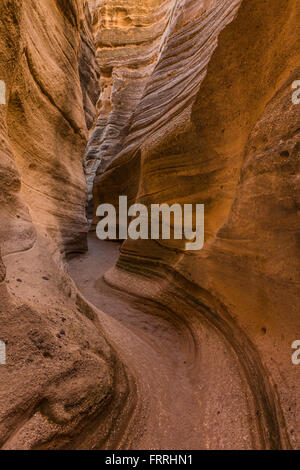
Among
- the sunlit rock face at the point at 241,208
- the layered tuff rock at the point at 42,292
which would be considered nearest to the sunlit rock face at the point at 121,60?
the layered tuff rock at the point at 42,292

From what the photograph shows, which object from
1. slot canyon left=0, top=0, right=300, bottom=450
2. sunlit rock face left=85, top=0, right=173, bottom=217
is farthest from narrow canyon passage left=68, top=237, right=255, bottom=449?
sunlit rock face left=85, top=0, right=173, bottom=217

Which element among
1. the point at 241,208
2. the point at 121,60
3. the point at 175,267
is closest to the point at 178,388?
the point at 175,267

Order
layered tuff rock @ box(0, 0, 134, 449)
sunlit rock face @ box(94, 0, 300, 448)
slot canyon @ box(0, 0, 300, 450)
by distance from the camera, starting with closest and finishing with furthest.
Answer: layered tuff rock @ box(0, 0, 134, 449)
slot canyon @ box(0, 0, 300, 450)
sunlit rock face @ box(94, 0, 300, 448)

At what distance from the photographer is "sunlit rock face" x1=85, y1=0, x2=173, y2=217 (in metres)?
9.48

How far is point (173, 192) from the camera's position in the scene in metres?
3.40

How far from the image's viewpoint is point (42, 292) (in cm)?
173

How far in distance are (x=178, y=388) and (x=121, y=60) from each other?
1315 centimetres

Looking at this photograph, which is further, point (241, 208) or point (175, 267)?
point (175, 267)

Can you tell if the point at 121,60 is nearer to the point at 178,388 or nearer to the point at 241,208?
the point at 241,208

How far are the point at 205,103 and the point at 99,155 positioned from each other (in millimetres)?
7991

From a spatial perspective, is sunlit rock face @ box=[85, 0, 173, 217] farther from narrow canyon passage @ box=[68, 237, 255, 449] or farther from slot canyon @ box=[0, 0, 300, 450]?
narrow canyon passage @ box=[68, 237, 255, 449]

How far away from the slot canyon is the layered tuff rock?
12 mm

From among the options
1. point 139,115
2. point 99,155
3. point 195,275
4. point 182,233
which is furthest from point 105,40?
point 195,275
